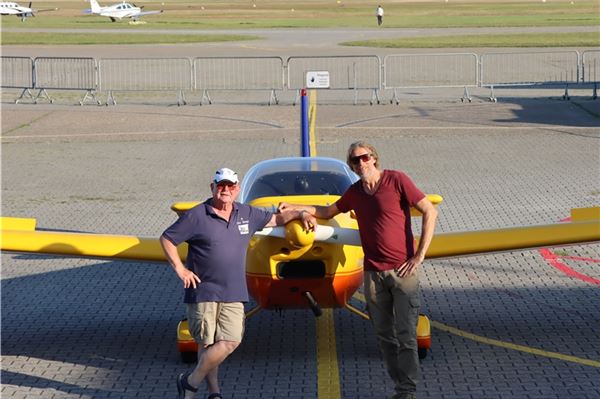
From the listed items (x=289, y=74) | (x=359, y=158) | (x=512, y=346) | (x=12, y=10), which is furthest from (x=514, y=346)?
(x=12, y=10)

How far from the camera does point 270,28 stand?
7356 centimetres

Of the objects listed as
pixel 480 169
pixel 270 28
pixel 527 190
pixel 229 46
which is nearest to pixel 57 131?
pixel 480 169

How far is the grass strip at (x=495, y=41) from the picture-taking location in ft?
168

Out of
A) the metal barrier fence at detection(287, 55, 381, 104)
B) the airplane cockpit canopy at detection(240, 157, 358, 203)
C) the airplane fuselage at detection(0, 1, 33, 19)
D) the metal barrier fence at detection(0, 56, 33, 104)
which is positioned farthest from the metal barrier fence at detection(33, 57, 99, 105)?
→ the airplane fuselage at detection(0, 1, 33, 19)

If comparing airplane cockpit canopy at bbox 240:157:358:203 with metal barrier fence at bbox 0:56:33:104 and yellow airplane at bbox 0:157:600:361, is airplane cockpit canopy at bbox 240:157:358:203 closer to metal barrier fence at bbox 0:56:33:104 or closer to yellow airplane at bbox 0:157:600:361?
yellow airplane at bbox 0:157:600:361

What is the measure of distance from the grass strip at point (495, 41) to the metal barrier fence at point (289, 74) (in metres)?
5.48

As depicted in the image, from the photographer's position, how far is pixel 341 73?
3966 cm

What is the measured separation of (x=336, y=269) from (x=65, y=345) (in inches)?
106

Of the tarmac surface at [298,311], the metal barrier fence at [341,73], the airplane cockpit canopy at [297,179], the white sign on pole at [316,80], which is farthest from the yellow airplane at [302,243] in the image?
the metal barrier fence at [341,73]

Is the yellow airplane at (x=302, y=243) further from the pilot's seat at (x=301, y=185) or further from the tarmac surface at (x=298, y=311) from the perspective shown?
the tarmac surface at (x=298, y=311)

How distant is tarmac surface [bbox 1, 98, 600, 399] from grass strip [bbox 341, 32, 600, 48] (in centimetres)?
2698

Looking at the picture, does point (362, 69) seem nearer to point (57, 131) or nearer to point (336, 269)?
point (57, 131)

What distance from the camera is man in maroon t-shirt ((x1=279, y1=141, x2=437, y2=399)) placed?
810 centimetres

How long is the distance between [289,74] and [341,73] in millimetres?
4532
